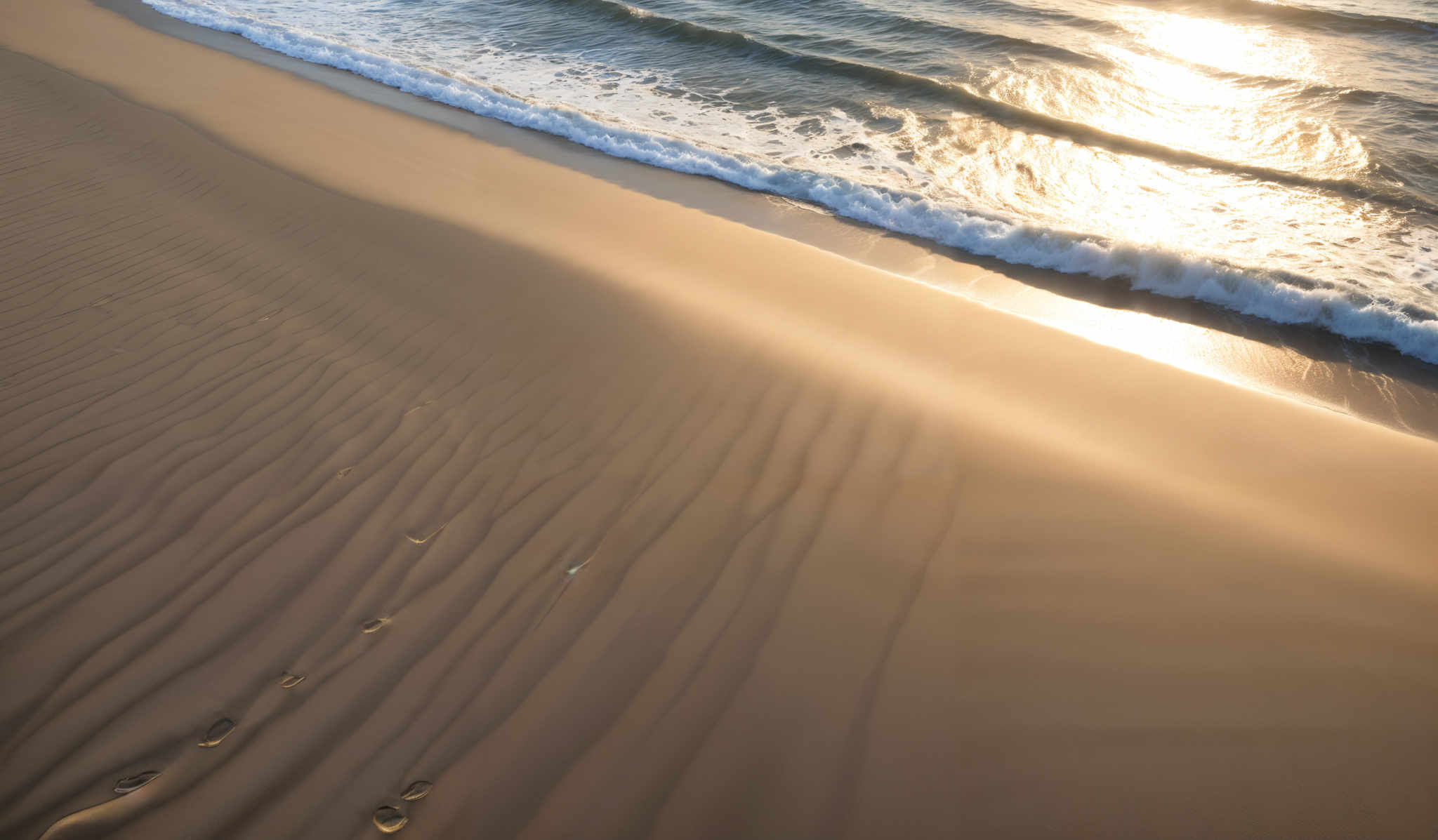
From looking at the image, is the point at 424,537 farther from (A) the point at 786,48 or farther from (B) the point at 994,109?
(A) the point at 786,48

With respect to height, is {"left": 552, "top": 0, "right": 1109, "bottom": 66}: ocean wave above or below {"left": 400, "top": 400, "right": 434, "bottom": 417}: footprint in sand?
above

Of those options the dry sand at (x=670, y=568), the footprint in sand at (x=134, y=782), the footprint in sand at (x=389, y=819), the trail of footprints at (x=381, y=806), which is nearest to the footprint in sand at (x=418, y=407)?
the dry sand at (x=670, y=568)

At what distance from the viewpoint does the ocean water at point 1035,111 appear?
231 inches

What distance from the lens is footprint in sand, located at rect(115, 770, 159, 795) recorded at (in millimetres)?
2184

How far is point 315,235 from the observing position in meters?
5.57

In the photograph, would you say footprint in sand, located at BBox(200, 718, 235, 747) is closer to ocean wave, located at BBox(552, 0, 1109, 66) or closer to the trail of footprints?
the trail of footprints

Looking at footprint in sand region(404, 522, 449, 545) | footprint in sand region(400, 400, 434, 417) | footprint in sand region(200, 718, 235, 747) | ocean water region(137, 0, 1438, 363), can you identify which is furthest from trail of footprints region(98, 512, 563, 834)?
ocean water region(137, 0, 1438, 363)

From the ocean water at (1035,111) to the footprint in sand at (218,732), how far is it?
6134 millimetres

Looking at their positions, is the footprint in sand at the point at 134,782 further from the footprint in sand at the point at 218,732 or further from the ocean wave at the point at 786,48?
the ocean wave at the point at 786,48

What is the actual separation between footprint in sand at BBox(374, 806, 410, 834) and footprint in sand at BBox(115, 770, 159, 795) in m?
0.78

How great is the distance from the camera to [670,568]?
2.86 meters

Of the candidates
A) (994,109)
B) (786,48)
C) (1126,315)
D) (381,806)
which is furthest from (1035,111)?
(381,806)

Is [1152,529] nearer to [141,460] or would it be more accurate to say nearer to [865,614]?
[865,614]

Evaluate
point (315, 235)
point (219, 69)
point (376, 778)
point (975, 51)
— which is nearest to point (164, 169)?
point (315, 235)
